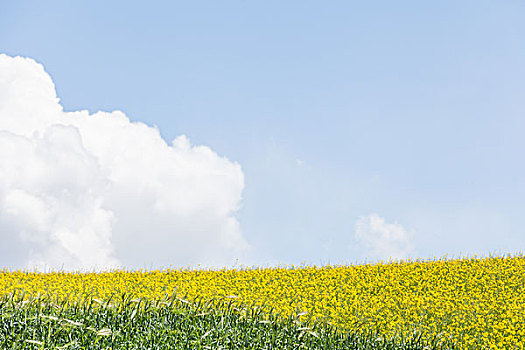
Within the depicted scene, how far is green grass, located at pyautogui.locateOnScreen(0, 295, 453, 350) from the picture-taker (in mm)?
5582

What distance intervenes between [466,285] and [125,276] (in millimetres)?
7795

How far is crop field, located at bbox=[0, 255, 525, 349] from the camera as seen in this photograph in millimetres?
5926

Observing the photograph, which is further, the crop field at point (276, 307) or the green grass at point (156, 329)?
the crop field at point (276, 307)

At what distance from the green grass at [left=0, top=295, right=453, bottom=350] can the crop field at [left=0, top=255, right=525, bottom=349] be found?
14 millimetres

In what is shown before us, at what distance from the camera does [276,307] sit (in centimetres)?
979

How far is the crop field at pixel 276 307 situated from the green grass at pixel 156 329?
1 centimetres

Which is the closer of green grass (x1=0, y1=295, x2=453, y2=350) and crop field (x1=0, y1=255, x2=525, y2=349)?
green grass (x1=0, y1=295, x2=453, y2=350)

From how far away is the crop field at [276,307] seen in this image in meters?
5.93

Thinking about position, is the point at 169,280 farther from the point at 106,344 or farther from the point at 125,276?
the point at 106,344

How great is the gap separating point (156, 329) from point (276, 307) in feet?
13.2

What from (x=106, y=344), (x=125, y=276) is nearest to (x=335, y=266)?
(x=125, y=276)

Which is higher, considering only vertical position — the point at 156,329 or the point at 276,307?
the point at 276,307

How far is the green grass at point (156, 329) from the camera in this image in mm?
5582

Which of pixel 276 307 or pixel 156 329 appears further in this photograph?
pixel 276 307
